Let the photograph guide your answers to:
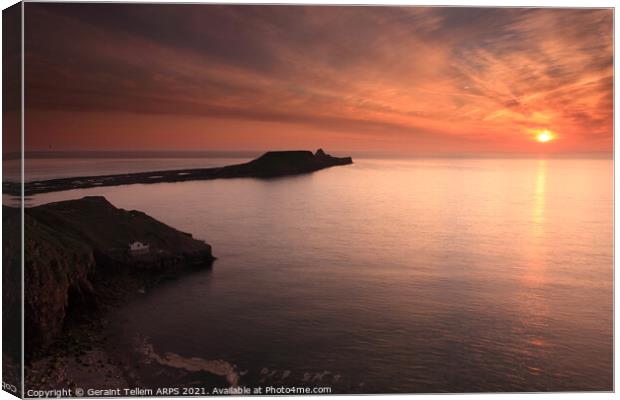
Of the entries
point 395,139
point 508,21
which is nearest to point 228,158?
point 395,139

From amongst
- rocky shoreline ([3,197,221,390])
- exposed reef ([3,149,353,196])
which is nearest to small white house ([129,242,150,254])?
rocky shoreline ([3,197,221,390])

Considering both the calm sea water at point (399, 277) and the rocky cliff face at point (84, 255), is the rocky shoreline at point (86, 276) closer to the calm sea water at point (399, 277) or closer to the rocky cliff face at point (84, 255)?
the rocky cliff face at point (84, 255)

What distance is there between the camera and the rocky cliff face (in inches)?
420

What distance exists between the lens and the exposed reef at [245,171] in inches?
520

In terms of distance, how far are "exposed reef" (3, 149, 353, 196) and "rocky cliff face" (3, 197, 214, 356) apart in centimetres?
66

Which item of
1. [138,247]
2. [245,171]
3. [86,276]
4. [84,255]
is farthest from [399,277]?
[84,255]

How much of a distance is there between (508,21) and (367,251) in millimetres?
6474

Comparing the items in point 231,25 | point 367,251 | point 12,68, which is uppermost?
point 231,25

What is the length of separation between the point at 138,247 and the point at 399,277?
7.24 meters

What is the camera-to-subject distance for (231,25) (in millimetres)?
11406

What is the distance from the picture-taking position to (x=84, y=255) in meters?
13.7

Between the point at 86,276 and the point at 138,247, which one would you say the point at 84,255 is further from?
the point at 138,247

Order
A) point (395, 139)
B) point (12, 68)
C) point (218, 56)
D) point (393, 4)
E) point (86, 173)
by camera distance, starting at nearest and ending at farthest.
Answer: point (12, 68) < point (393, 4) < point (218, 56) < point (86, 173) < point (395, 139)

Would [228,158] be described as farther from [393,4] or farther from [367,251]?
[393,4]
